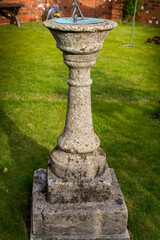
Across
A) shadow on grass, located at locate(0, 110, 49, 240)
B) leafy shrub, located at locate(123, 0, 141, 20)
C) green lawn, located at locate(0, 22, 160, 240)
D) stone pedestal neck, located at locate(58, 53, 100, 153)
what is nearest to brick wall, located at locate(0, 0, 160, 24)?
leafy shrub, located at locate(123, 0, 141, 20)

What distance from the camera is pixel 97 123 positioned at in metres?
4.41

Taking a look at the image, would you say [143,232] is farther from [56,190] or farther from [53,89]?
[53,89]

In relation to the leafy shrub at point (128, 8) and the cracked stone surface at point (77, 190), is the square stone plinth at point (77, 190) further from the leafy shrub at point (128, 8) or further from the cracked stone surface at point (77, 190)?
the leafy shrub at point (128, 8)

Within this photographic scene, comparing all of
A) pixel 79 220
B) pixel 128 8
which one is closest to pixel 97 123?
pixel 79 220

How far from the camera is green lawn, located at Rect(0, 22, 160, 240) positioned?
9.28 feet

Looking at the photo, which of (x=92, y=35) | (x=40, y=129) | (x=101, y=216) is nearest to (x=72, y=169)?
(x=101, y=216)

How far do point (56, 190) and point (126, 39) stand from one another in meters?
9.04

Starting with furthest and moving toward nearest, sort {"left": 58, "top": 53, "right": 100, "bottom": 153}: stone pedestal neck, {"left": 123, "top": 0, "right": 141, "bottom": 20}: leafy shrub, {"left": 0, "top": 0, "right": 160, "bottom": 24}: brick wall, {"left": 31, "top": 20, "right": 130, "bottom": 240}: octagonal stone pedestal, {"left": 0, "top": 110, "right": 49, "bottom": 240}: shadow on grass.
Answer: {"left": 123, "top": 0, "right": 141, "bottom": 20}: leafy shrub
{"left": 0, "top": 0, "right": 160, "bottom": 24}: brick wall
{"left": 0, "top": 110, "right": 49, "bottom": 240}: shadow on grass
{"left": 31, "top": 20, "right": 130, "bottom": 240}: octagonal stone pedestal
{"left": 58, "top": 53, "right": 100, "bottom": 153}: stone pedestal neck

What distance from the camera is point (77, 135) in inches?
94.8

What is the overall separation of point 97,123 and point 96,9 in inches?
442

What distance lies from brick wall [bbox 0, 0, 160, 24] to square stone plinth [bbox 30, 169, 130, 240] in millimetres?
11185

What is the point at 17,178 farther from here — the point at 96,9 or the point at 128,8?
the point at 96,9

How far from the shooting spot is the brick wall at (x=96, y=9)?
12430 millimetres

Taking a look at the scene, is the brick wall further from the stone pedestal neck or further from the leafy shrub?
the stone pedestal neck
